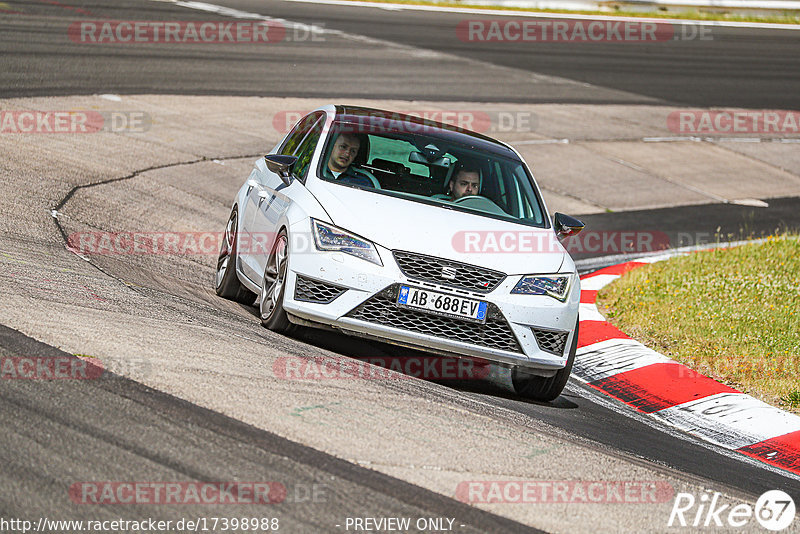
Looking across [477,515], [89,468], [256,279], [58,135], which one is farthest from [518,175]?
[58,135]

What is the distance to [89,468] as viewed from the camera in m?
4.33

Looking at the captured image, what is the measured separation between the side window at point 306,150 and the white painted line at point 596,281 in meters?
3.90

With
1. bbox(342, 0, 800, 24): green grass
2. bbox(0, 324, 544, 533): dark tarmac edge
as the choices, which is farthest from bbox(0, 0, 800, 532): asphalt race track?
bbox(342, 0, 800, 24): green grass

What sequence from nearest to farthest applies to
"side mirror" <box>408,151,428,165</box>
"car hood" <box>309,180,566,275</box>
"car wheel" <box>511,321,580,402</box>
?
1. "car hood" <box>309,180,566,275</box>
2. "car wheel" <box>511,321,580,402</box>
3. "side mirror" <box>408,151,428,165</box>

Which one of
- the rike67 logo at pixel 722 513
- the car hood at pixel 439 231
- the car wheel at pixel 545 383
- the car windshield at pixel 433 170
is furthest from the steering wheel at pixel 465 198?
the rike67 logo at pixel 722 513

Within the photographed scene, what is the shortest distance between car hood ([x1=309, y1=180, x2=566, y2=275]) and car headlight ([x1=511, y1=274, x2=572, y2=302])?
54 millimetres

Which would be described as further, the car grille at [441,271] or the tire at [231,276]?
the tire at [231,276]

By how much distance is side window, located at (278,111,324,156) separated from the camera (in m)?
8.86

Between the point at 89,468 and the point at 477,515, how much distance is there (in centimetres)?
157

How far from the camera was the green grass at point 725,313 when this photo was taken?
855 cm

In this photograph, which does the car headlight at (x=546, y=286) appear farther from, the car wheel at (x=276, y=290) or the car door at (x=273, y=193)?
the car door at (x=273, y=193)

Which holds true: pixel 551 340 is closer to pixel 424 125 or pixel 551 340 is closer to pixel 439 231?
pixel 439 231

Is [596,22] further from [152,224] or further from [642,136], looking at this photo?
[152,224]

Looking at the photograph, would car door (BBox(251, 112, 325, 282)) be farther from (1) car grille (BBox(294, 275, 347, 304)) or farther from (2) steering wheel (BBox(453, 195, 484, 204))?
(2) steering wheel (BBox(453, 195, 484, 204))
